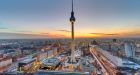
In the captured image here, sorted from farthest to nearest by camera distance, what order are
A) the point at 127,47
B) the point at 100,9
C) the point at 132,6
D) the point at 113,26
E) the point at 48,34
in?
the point at 48,34
the point at 127,47
the point at 113,26
the point at 100,9
the point at 132,6

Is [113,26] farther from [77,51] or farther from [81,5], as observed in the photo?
[77,51]

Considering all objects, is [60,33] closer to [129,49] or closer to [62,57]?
[62,57]

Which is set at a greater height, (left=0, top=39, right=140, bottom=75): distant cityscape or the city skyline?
the city skyline

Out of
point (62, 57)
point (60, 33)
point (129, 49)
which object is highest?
point (60, 33)

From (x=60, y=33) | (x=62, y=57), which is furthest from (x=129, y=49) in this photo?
(x=62, y=57)

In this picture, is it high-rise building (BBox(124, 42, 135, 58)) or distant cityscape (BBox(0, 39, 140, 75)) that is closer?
distant cityscape (BBox(0, 39, 140, 75))

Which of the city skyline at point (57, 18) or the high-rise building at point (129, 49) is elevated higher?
the city skyline at point (57, 18)

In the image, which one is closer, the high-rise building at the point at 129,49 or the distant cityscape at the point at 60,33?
the distant cityscape at the point at 60,33

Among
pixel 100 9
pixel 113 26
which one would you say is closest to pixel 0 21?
pixel 100 9
